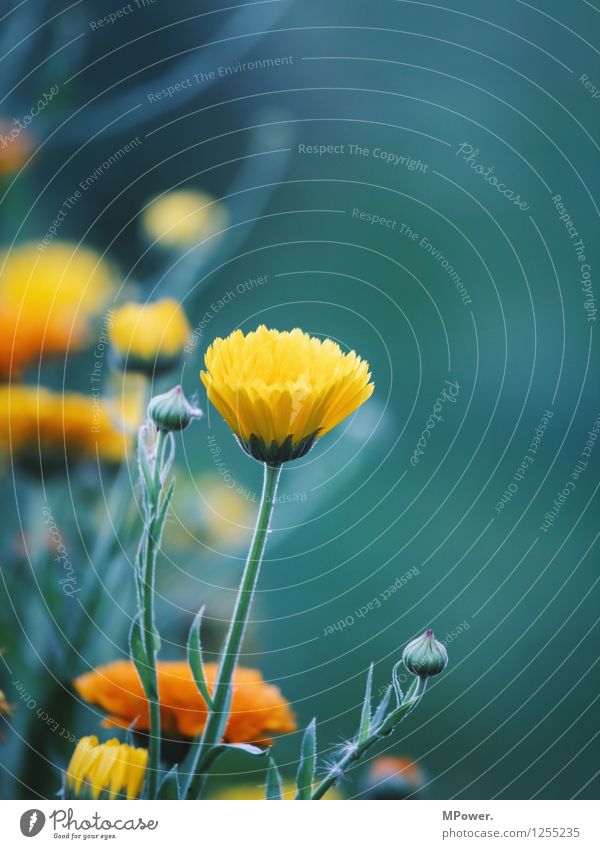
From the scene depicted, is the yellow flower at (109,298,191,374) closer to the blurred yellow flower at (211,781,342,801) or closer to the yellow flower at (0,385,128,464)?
the yellow flower at (0,385,128,464)

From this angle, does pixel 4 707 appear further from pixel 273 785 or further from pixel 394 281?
pixel 394 281

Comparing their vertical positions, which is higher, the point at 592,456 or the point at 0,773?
the point at 592,456

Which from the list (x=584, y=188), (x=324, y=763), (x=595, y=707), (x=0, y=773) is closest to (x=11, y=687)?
(x=0, y=773)

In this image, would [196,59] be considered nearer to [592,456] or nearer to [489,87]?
[489,87]

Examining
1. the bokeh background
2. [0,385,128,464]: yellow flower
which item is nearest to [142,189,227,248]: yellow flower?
the bokeh background

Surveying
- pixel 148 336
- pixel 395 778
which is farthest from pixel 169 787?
pixel 148 336
